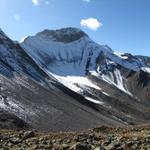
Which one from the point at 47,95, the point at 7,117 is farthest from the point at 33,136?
the point at 47,95

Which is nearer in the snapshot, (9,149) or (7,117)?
(9,149)

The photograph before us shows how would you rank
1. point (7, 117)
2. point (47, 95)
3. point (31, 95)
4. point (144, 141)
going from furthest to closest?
point (47, 95), point (31, 95), point (7, 117), point (144, 141)

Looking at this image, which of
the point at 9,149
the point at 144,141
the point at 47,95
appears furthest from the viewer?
the point at 47,95

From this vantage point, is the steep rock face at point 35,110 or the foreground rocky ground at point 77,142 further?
the steep rock face at point 35,110

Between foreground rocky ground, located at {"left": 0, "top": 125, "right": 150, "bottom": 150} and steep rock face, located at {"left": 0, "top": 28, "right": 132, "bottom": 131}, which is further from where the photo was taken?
steep rock face, located at {"left": 0, "top": 28, "right": 132, "bottom": 131}

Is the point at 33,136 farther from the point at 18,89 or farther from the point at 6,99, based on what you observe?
the point at 18,89

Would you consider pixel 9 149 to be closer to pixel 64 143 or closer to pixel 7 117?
pixel 64 143

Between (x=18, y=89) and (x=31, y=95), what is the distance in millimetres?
6961

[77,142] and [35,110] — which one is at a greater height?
[35,110]

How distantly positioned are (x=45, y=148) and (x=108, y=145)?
9.54 ft

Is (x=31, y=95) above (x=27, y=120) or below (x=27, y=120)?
above

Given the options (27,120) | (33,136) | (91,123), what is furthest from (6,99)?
(33,136)

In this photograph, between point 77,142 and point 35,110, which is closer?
point 77,142

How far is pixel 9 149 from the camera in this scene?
59.6 feet
